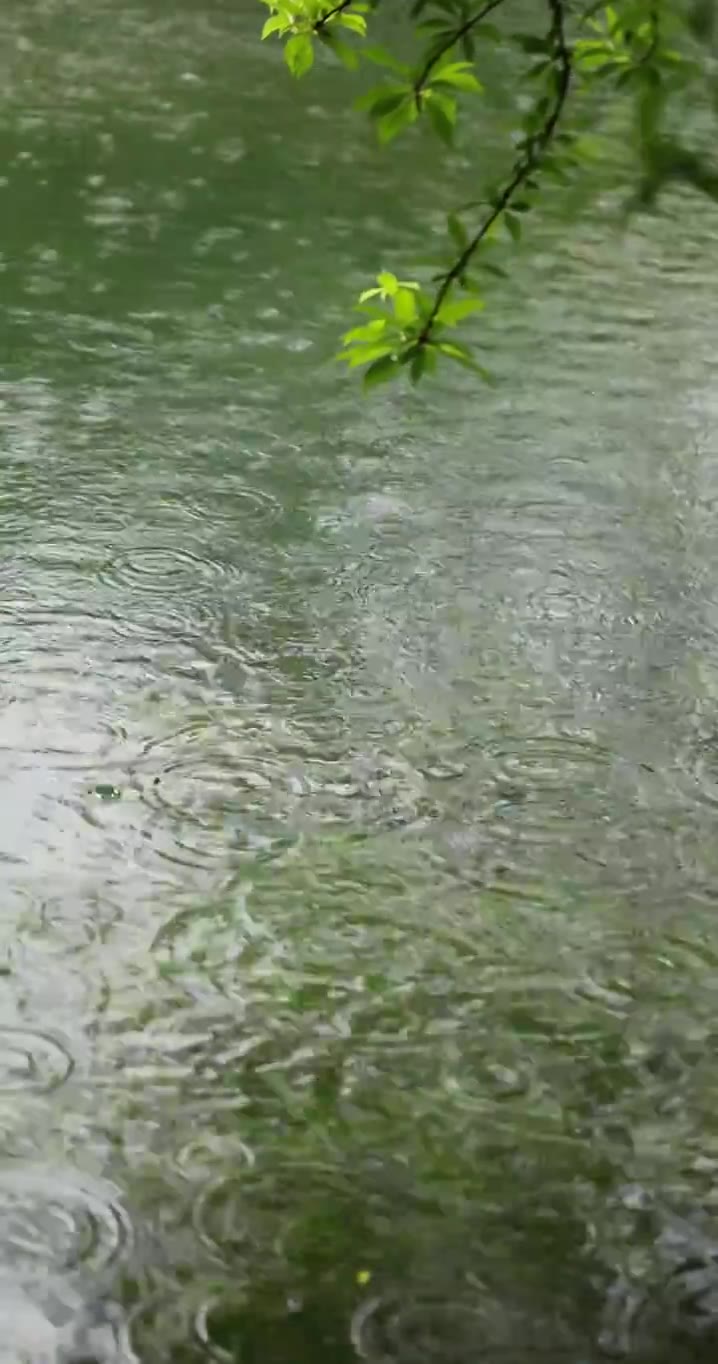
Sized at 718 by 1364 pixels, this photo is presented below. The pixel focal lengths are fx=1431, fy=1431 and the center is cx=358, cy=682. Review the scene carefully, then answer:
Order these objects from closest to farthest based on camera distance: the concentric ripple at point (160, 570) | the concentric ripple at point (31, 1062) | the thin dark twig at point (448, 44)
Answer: the thin dark twig at point (448, 44), the concentric ripple at point (31, 1062), the concentric ripple at point (160, 570)

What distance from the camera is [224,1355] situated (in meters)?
0.97

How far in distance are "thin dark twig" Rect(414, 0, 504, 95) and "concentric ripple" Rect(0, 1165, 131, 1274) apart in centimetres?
81


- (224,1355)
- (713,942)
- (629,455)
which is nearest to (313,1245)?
(224,1355)

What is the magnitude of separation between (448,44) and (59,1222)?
2.78ft

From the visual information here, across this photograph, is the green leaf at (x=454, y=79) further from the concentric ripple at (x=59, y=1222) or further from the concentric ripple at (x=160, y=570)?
the concentric ripple at (x=160, y=570)

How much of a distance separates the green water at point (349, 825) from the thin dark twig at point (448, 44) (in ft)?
2.45

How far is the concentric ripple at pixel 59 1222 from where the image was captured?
1021mm

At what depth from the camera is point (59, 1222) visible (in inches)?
41.3

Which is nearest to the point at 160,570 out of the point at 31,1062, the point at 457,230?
the point at 31,1062

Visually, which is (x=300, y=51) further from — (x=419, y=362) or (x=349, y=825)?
(x=349, y=825)

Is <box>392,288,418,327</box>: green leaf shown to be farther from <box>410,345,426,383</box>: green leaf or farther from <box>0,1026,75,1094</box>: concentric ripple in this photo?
<box>0,1026,75,1094</box>: concentric ripple

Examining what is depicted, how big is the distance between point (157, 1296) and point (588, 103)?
348cm

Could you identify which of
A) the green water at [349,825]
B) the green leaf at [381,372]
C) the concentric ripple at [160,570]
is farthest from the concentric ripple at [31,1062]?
the concentric ripple at [160,570]

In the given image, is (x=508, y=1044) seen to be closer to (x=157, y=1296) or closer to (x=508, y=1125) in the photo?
(x=508, y=1125)
